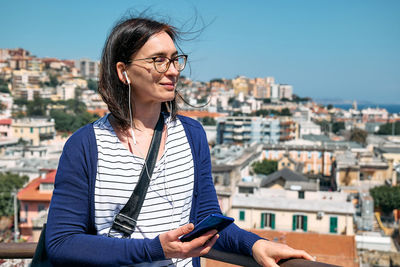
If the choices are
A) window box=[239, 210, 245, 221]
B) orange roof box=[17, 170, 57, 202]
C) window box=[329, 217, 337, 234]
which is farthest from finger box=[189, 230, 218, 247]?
orange roof box=[17, 170, 57, 202]

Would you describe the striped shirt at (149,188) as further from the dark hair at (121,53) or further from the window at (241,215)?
the window at (241,215)

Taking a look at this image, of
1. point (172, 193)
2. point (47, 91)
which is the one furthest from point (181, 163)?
point (47, 91)

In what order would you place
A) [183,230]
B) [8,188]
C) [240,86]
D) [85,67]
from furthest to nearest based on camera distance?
[240,86] < [85,67] < [8,188] < [183,230]

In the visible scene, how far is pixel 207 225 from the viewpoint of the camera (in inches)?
41.6

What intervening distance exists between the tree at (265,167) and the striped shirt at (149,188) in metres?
24.8

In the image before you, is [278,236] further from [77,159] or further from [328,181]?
[328,181]

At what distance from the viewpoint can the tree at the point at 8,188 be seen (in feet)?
56.4

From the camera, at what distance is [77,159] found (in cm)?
114

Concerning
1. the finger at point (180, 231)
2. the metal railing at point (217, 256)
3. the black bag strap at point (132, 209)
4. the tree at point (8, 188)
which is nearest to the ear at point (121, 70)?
the black bag strap at point (132, 209)

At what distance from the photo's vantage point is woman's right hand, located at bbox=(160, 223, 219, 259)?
1.06 m

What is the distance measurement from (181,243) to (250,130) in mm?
39106

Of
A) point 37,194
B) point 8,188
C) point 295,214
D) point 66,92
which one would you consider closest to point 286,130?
point 8,188

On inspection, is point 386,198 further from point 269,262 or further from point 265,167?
point 269,262

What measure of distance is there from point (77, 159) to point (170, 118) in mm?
342
